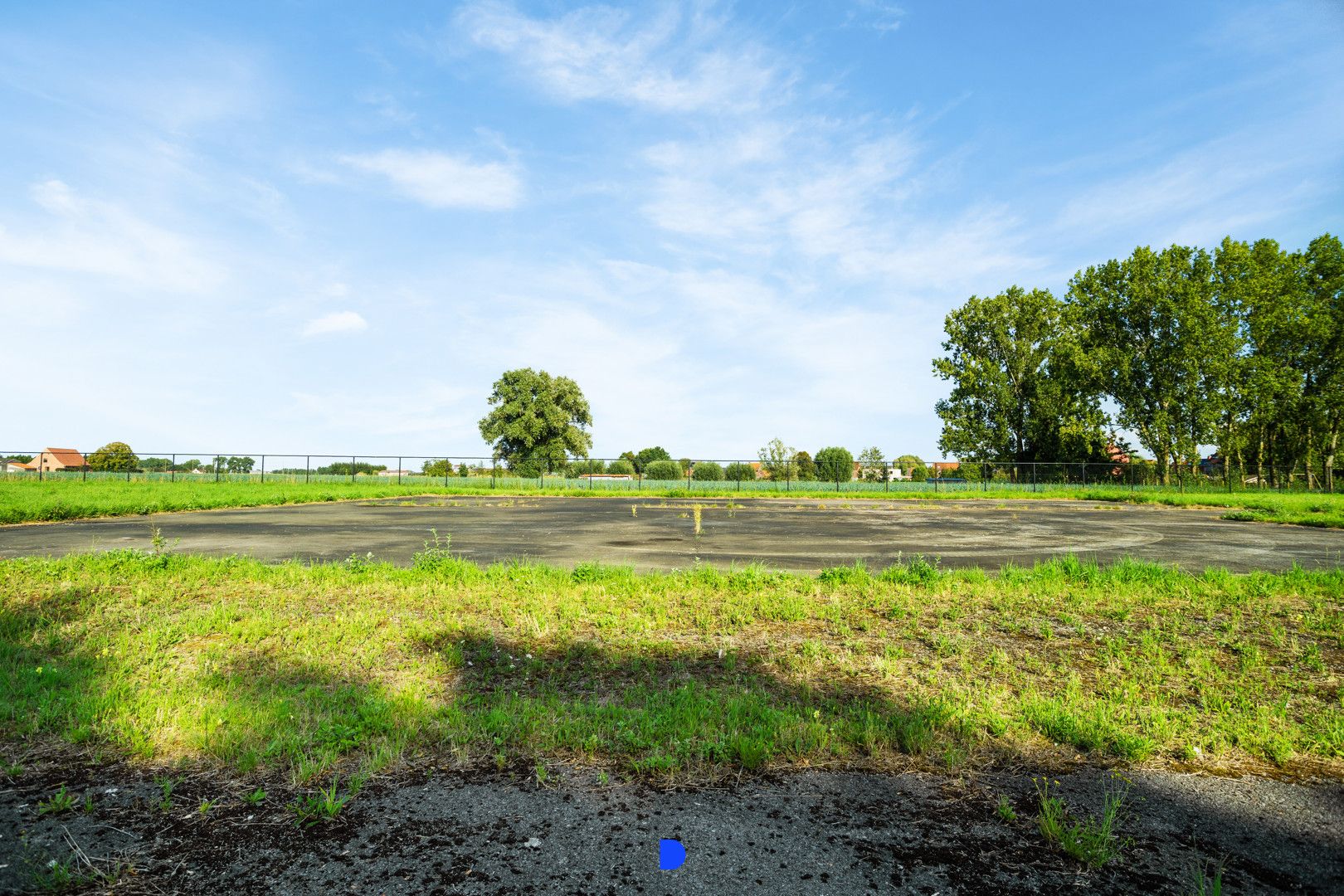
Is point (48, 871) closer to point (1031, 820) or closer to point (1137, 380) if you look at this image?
point (1031, 820)

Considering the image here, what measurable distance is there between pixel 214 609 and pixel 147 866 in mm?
3961

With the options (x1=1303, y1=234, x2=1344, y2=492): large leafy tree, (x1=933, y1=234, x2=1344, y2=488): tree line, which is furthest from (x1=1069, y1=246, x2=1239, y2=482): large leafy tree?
(x1=1303, y1=234, x2=1344, y2=492): large leafy tree

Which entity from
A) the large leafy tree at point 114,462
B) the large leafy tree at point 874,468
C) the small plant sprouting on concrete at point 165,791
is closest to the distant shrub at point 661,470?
the large leafy tree at point 874,468

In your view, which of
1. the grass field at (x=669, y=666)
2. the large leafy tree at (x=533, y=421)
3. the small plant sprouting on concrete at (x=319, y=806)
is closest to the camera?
the small plant sprouting on concrete at (x=319, y=806)

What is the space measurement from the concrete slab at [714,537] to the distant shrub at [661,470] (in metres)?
25.0

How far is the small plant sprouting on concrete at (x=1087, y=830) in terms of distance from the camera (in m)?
2.65

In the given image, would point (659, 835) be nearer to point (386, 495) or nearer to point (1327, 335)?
point (386, 495)

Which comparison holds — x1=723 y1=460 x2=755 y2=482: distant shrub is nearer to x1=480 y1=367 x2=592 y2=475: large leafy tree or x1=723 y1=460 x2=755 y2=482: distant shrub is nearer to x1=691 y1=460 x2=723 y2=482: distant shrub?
x1=691 y1=460 x2=723 y2=482: distant shrub

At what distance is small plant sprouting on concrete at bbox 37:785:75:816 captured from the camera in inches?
120

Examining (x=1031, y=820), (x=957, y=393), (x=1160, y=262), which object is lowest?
(x=1031, y=820)

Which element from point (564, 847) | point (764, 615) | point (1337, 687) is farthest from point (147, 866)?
point (1337, 687)

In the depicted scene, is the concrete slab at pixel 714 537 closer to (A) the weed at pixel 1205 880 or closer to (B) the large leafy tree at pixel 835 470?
(A) the weed at pixel 1205 880

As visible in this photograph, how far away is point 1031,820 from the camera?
9.70 feet

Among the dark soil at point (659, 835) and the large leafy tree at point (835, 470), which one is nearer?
the dark soil at point (659, 835)
